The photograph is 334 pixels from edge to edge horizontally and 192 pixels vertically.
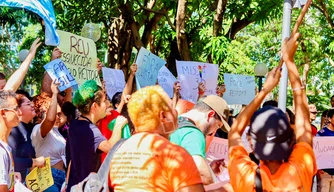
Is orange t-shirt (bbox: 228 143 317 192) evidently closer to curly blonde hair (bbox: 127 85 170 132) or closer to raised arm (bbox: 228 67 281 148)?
raised arm (bbox: 228 67 281 148)

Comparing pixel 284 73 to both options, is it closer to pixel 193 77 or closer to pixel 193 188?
pixel 193 77

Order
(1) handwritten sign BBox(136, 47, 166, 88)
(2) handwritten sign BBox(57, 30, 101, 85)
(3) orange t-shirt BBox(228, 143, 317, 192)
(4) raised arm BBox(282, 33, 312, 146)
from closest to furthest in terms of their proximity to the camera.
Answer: (3) orange t-shirt BBox(228, 143, 317, 192)
(4) raised arm BBox(282, 33, 312, 146)
(2) handwritten sign BBox(57, 30, 101, 85)
(1) handwritten sign BBox(136, 47, 166, 88)

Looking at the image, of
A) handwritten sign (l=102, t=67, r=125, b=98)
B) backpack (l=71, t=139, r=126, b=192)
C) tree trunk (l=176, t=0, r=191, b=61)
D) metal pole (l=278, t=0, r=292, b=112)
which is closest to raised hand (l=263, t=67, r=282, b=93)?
backpack (l=71, t=139, r=126, b=192)

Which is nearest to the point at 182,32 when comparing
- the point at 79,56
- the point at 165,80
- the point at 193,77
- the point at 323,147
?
the point at 193,77

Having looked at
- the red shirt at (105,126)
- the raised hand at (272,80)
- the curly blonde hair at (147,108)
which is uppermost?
the raised hand at (272,80)

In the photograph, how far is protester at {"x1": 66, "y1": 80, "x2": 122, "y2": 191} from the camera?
14.6 ft

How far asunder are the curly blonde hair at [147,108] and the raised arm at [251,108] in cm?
38

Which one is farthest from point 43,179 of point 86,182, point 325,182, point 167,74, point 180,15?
point 180,15

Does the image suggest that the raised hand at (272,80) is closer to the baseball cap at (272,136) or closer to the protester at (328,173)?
the baseball cap at (272,136)

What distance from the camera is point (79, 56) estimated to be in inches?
269


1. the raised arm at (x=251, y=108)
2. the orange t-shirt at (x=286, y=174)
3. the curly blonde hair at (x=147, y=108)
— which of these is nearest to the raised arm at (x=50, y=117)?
the curly blonde hair at (x=147, y=108)

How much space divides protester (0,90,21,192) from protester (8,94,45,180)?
953 mm

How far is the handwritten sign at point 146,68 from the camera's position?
24.7 ft

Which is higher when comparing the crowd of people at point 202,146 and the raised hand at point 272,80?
the raised hand at point 272,80
